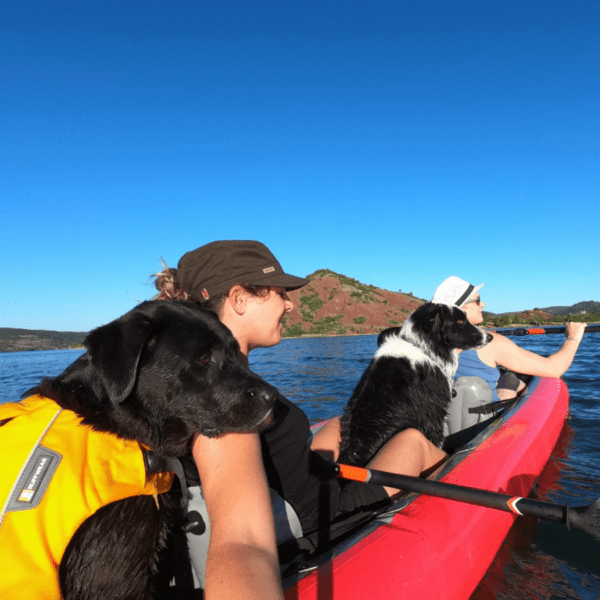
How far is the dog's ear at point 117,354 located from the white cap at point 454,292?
11.7 ft

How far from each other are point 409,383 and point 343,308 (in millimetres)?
54276

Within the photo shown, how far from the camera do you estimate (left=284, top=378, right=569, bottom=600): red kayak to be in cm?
172

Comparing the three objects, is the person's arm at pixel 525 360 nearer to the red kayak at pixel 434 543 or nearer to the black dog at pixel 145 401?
the red kayak at pixel 434 543

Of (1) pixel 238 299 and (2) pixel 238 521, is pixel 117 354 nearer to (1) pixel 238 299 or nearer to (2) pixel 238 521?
(2) pixel 238 521

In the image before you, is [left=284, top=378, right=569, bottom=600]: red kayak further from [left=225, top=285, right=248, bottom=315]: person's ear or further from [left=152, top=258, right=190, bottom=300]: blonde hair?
[left=152, top=258, right=190, bottom=300]: blonde hair

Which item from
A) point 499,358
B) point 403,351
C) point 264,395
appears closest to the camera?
point 264,395

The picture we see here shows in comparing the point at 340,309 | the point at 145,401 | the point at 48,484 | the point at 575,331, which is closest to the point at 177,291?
the point at 145,401

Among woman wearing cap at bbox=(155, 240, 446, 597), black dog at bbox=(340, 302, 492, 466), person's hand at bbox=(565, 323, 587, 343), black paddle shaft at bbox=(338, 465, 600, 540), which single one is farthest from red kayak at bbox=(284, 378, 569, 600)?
person's hand at bbox=(565, 323, 587, 343)

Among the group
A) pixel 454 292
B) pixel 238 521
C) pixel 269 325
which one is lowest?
pixel 238 521

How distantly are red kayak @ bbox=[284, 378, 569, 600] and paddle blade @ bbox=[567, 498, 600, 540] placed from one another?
24.3 inches

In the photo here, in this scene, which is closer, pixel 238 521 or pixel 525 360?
pixel 238 521

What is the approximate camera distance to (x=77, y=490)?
1.26m

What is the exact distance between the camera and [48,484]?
4.03 ft

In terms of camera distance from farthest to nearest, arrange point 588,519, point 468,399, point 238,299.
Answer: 1. point 468,399
2. point 238,299
3. point 588,519
